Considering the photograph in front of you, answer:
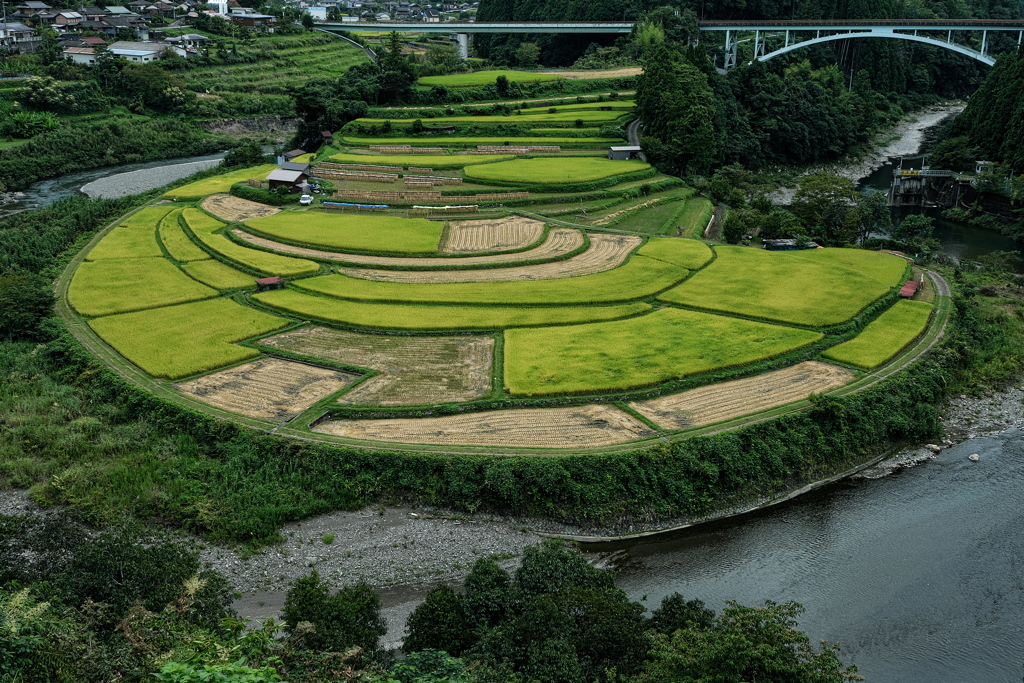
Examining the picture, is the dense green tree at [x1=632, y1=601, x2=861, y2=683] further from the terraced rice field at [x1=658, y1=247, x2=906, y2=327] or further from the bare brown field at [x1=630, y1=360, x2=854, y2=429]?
the terraced rice field at [x1=658, y1=247, x2=906, y2=327]

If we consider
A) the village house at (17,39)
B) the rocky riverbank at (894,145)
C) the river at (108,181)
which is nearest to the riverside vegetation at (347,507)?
the river at (108,181)

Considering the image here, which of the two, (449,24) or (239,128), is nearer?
(239,128)

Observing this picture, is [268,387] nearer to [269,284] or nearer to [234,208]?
[269,284]

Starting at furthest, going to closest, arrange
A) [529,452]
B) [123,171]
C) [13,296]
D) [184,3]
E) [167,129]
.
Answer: [184,3]
[167,129]
[123,171]
[13,296]
[529,452]

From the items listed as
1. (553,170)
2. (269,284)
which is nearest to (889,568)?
(269,284)

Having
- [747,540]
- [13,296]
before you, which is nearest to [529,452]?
[747,540]

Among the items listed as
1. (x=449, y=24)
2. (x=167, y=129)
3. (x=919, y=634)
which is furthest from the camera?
(x=449, y=24)

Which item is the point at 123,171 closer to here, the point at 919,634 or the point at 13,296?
the point at 13,296
